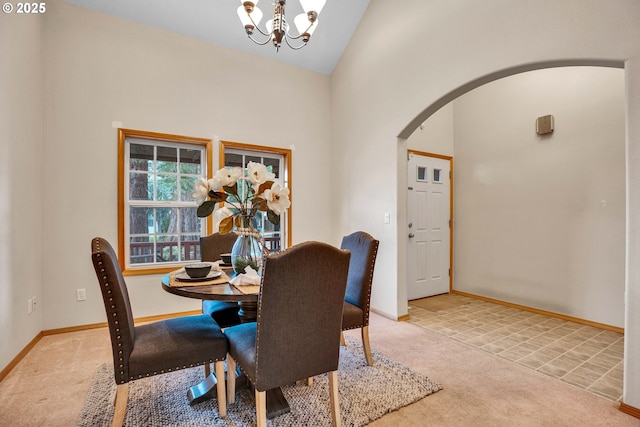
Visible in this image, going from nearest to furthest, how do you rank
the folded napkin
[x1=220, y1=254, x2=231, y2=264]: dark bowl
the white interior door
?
the folded napkin, [x1=220, y1=254, x2=231, y2=264]: dark bowl, the white interior door

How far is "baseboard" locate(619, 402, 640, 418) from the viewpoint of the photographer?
1754mm

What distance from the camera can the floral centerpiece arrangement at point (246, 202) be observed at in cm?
182

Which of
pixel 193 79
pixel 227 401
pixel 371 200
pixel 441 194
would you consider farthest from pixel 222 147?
pixel 441 194

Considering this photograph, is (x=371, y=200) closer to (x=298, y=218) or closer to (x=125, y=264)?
(x=298, y=218)

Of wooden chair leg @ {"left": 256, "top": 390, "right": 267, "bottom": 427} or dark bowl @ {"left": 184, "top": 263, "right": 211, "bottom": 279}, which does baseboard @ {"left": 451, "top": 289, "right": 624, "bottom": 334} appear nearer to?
wooden chair leg @ {"left": 256, "top": 390, "right": 267, "bottom": 427}

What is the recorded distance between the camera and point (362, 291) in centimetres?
233

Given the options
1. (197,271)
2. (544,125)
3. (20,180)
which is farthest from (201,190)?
(544,125)

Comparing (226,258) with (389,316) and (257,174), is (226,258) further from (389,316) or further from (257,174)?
(389,316)

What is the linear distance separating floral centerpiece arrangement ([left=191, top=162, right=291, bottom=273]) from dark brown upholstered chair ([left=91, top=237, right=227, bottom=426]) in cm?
45

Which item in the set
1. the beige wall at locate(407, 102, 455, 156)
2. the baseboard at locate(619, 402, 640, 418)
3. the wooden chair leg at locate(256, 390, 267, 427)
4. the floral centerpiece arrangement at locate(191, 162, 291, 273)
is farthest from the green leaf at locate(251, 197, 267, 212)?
the beige wall at locate(407, 102, 455, 156)

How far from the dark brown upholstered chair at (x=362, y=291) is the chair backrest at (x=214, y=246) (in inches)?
45.6

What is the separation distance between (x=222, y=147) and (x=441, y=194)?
316cm

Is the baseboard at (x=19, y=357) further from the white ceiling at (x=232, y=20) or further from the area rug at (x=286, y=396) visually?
the white ceiling at (x=232, y=20)

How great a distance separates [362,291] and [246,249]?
0.95 meters
